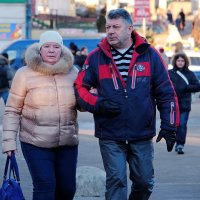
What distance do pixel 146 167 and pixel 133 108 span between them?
53 cm

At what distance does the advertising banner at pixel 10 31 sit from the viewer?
3941 cm

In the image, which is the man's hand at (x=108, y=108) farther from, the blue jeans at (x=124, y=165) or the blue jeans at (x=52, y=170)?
the blue jeans at (x=52, y=170)

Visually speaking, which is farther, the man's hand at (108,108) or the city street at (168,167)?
the city street at (168,167)

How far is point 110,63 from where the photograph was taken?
736 cm

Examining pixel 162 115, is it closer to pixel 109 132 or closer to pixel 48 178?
pixel 109 132

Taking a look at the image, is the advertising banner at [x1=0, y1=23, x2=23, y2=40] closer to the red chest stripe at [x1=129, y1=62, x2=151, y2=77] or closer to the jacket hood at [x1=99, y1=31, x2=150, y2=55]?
the jacket hood at [x1=99, y1=31, x2=150, y2=55]

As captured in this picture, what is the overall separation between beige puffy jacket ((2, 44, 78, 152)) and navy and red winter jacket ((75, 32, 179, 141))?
148 millimetres

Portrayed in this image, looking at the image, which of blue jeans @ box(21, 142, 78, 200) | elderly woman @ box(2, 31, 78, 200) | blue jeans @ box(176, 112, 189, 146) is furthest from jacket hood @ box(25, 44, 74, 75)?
blue jeans @ box(176, 112, 189, 146)

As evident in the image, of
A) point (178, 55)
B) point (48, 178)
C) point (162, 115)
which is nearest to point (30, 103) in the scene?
point (48, 178)

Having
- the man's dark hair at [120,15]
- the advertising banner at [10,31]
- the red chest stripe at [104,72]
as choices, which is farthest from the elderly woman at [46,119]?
the advertising banner at [10,31]

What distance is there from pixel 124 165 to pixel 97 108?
54cm

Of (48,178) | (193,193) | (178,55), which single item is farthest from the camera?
(178,55)

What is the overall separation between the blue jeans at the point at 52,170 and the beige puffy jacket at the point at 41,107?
0.24 feet

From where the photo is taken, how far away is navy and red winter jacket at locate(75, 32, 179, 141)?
728 centimetres
